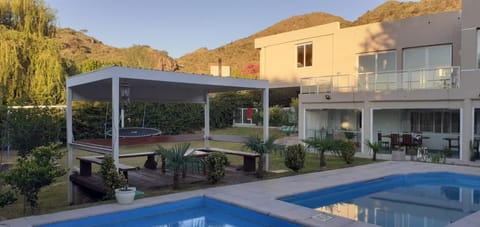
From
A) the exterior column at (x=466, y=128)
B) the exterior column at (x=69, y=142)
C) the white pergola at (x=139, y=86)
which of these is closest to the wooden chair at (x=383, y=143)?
the exterior column at (x=466, y=128)

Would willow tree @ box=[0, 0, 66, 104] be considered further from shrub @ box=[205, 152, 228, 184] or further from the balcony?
shrub @ box=[205, 152, 228, 184]

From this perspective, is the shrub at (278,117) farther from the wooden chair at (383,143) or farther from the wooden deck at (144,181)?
the wooden deck at (144,181)

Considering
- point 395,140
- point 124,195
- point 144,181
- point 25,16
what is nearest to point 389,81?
point 395,140

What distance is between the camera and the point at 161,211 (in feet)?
26.9

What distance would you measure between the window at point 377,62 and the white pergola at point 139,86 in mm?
12943

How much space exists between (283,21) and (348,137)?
68.6 metres

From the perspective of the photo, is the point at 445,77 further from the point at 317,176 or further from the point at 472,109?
the point at 317,176

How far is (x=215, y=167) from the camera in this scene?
10.3 metres

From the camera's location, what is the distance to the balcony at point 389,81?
638 inches

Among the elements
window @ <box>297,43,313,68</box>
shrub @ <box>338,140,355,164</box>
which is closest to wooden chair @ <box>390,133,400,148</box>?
shrub @ <box>338,140,355,164</box>

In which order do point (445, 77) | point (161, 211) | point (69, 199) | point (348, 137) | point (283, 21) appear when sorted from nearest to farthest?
point (161, 211)
point (69, 199)
point (445, 77)
point (348, 137)
point (283, 21)

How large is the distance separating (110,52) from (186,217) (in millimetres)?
58437

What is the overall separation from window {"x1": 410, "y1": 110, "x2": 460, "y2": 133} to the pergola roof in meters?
11.4

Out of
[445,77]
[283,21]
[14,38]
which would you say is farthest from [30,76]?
[283,21]
